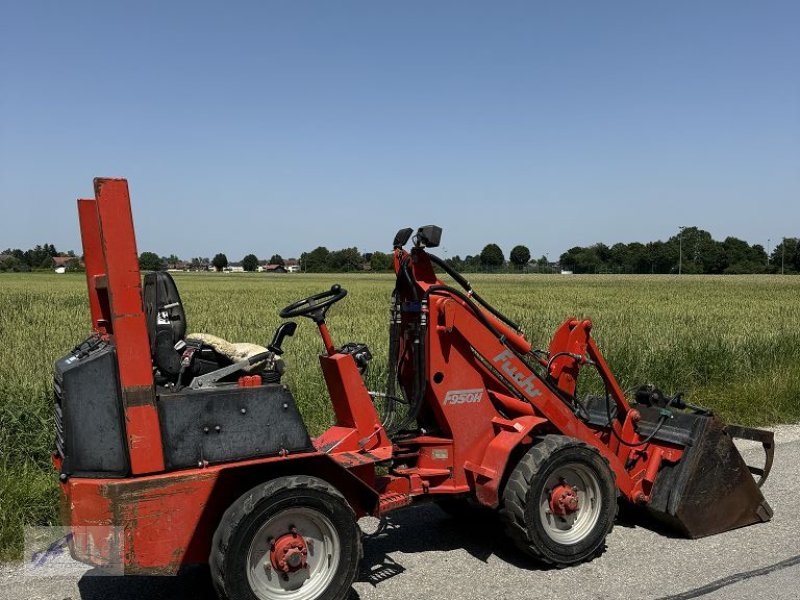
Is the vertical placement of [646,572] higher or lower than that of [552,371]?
lower

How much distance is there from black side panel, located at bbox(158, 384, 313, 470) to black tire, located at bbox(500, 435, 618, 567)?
145 centimetres

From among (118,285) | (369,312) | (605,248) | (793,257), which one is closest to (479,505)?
(118,285)

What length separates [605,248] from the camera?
135250 mm

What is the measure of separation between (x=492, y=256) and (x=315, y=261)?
113 feet

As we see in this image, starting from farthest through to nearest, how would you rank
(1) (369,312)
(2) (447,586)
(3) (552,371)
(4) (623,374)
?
(1) (369,312) < (4) (623,374) < (3) (552,371) < (2) (447,586)

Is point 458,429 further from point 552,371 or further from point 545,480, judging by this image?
point 552,371

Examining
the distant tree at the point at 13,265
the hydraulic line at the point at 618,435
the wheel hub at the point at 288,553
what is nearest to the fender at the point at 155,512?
the wheel hub at the point at 288,553

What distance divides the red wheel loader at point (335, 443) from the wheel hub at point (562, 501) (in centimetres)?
1

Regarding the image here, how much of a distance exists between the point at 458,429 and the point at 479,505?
1.67 feet

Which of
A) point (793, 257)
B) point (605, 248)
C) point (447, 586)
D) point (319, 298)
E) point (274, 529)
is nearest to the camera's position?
point (274, 529)

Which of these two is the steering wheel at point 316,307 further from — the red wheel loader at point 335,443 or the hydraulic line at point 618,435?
the hydraulic line at point 618,435

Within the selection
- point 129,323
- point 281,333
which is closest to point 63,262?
point 281,333

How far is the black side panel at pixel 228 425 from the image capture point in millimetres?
3404

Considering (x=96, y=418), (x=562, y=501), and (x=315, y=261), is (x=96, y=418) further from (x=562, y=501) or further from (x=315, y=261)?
(x=315, y=261)
